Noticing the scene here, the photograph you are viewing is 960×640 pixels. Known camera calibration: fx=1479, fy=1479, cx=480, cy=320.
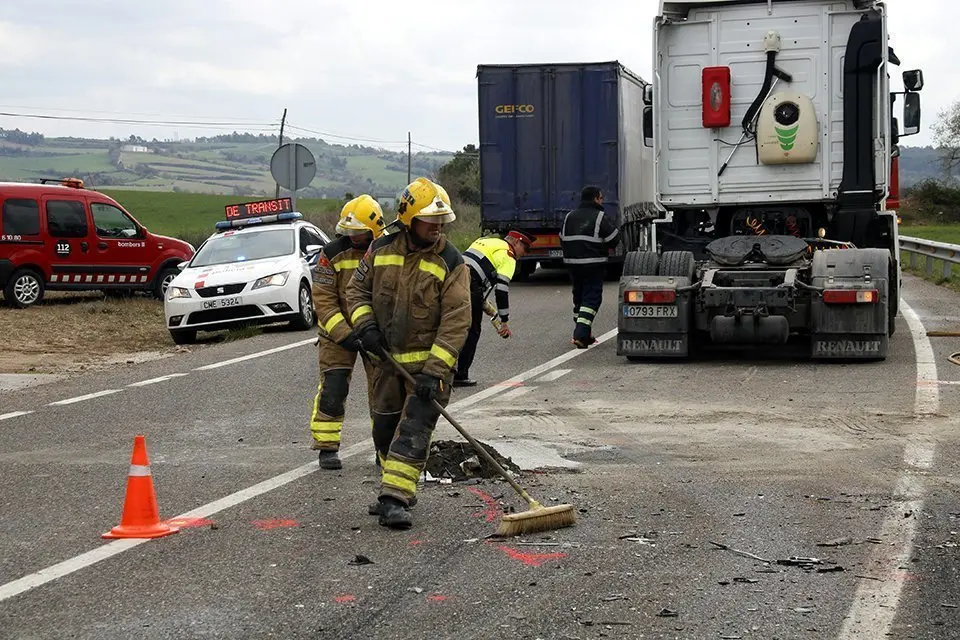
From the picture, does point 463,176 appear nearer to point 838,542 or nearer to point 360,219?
point 360,219

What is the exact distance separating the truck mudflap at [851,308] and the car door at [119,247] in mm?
13498

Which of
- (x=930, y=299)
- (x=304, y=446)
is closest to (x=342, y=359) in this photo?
(x=304, y=446)

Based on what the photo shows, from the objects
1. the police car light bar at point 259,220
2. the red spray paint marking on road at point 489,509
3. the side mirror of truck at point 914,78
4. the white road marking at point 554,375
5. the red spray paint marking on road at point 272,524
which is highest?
the side mirror of truck at point 914,78

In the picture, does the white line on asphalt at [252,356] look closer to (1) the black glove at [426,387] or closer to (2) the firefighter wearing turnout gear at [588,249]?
(2) the firefighter wearing turnout gear at [588,249]

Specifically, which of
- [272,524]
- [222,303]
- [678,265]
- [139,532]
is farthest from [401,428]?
[222,303]

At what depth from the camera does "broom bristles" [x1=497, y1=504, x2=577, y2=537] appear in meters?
6.63

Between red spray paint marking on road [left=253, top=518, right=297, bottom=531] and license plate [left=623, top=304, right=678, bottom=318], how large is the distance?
24.3 ft

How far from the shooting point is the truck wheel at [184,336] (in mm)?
18625

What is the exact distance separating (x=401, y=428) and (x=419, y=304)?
2.00 ft

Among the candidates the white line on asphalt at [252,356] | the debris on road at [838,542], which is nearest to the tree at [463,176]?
the white line on asphalt at [252,356]

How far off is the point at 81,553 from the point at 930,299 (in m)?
17.9

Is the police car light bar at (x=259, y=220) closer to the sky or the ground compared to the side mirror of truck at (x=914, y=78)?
closer to the ground

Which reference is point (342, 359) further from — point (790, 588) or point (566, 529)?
point (790, 588)

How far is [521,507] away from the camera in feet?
23.9
